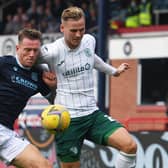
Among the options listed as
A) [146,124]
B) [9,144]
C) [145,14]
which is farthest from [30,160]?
[145,14]

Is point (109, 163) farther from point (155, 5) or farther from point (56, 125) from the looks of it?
point (155, 5)

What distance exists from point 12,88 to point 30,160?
0.80 metres

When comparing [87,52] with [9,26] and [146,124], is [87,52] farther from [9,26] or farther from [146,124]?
[9,26]

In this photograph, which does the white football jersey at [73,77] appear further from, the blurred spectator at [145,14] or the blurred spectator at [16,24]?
the blurred spectator at [16,24]

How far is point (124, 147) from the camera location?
333 inches

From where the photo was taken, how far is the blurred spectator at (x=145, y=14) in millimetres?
18139

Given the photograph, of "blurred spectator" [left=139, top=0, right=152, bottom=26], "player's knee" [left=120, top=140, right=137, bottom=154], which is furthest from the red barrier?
"player's knee" [left=120, top=140, right=137, bottom=154]

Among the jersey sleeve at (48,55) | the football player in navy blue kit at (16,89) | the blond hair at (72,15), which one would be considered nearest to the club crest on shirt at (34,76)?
the football player in navy blue kit at (16,89)

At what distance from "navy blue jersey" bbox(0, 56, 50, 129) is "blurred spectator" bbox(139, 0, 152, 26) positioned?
33.3 ft

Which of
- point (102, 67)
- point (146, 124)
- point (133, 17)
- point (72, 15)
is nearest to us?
point (72, 15)

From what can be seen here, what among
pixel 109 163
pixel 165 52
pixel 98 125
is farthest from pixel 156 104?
pixel 98 125

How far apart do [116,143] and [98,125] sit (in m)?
0.37

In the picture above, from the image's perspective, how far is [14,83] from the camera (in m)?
8.12

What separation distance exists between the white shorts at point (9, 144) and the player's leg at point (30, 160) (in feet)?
0.16
